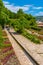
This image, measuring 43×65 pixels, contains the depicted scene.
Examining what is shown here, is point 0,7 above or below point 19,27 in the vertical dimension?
above

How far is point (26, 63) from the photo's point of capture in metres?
18.8

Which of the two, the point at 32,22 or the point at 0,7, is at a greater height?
the point at 0,7

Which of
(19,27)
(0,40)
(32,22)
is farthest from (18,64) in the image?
(32,22)

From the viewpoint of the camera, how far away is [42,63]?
1820 centimetres

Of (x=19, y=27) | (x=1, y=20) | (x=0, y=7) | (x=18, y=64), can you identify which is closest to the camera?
(x=18, y=64)

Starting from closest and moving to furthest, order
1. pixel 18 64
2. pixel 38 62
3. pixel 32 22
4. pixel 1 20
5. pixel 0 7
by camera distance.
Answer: pixel 18 64 → pixel 38 62 → pixel 0 7 → pixel 1 20 → pixel 32 22

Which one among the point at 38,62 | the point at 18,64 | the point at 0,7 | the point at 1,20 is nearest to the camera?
the point at 18,64

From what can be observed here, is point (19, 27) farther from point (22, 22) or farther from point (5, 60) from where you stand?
point (5, 60)

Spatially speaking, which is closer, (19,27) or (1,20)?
(19,27)

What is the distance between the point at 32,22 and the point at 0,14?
28.0m

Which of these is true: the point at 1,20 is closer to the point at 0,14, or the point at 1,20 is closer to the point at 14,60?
the point at 0,14

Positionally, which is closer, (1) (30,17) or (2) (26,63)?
(2) (26,63)

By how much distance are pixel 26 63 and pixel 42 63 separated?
1353 mm

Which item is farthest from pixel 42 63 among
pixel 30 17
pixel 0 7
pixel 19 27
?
pixel 30 17
